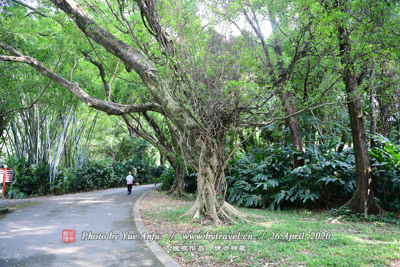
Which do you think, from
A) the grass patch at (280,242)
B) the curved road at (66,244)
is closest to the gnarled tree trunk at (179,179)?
the curved road at (66,244)

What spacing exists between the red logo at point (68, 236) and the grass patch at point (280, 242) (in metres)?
1.56

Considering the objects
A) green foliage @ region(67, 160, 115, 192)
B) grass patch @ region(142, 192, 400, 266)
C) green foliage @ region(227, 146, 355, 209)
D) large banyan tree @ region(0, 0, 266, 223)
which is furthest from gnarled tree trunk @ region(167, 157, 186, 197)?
large banyan tree @ region(0, 0, 266, 223)

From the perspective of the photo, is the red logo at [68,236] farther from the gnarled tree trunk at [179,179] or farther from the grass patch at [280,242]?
the gnarled tree trunk at [179,179]

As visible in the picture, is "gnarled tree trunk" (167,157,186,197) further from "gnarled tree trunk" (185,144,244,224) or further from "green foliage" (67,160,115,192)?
"gnarled tree trunk" (185,144,244,224)

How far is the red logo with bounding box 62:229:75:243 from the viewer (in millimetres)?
5387

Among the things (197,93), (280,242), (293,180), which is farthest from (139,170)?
(280,242)

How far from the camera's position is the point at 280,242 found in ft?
16.4

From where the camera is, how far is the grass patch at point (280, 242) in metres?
4.05

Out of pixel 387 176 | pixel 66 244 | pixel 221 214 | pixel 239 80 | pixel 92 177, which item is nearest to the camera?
pixel 66 244

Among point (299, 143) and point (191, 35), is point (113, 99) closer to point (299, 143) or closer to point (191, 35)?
point (191, 35)

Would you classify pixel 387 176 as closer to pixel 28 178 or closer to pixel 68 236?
pixel 68 236

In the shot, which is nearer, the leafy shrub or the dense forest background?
the dense forest background

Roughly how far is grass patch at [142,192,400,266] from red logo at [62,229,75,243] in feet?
5.12

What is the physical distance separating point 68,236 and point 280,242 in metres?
4.06
